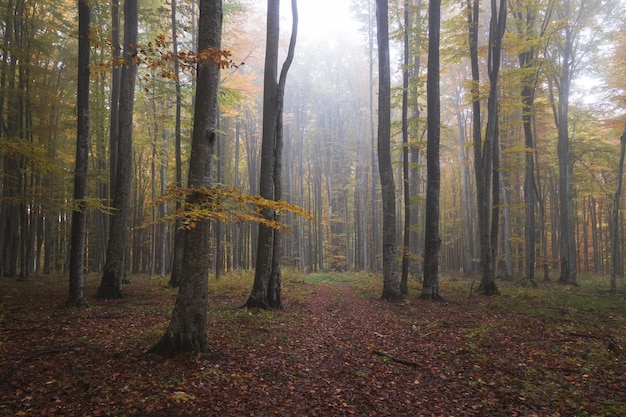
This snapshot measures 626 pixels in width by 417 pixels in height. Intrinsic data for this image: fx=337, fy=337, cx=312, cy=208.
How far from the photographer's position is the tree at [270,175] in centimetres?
928

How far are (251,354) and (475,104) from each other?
41.9 ft

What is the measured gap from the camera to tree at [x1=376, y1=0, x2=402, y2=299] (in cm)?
1168

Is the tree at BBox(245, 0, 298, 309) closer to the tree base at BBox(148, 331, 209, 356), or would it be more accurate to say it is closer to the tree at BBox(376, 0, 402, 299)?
the tree at BBox(376, 0, 402, 299)

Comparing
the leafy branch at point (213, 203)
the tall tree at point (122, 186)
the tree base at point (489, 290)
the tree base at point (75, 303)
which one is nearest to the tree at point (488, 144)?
the tree base at point (489, 290)

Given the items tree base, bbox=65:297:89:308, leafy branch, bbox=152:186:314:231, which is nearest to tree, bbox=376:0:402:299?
leafy branch, bbox=152:186:314:231

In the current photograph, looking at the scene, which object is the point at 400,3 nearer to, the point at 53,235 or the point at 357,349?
the point at 357,349

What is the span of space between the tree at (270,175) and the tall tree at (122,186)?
4.71m

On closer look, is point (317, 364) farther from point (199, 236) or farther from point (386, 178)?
point (386, 178)

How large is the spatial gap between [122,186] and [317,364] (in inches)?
362

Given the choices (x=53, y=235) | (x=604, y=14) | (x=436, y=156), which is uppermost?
(x=604, y=14)

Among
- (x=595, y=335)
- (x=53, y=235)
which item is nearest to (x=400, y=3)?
(x=595, y=335)

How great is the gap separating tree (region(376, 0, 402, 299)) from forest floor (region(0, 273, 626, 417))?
2786 mm

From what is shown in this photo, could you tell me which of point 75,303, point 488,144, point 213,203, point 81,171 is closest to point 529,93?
point 488,144

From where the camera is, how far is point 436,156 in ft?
38.0
